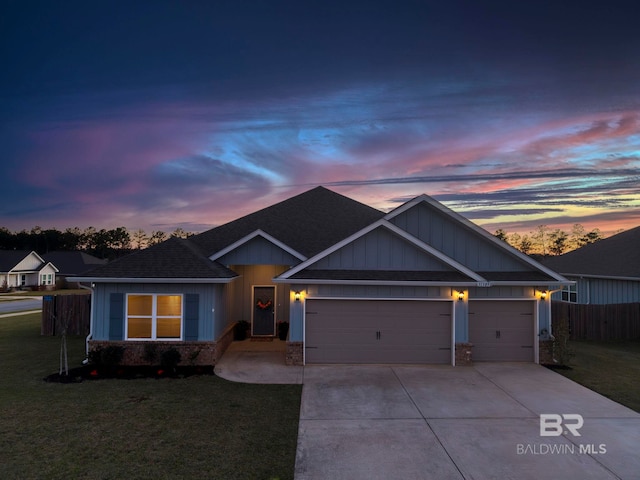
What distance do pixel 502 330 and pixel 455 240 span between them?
3287mm

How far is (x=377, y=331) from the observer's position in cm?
1177

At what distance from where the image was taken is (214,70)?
16.3 meters

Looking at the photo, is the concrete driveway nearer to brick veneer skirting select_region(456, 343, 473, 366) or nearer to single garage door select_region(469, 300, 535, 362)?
brick veneer skirting select_region(456, 343, 473, 366)

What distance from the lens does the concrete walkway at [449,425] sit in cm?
561

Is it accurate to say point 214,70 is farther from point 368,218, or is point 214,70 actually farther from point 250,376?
point 250,376

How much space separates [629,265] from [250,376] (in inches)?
743

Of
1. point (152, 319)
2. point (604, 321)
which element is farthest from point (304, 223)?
point (604, 321)

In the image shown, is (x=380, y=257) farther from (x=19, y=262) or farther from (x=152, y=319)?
(x=19, y=262)

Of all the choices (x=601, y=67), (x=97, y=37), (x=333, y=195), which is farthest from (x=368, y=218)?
(x=97, y=37)

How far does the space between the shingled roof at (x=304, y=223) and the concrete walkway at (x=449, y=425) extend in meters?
6.16

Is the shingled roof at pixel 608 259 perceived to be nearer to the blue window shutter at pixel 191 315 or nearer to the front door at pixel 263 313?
the front door at pixel 263 313

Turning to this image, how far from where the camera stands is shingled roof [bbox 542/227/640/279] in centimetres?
1817

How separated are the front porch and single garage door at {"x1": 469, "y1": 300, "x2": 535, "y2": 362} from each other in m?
5.83

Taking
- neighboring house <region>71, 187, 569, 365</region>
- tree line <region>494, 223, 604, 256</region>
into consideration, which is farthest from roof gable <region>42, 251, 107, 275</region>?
tree line <region>494, 223, 604, 256</region>
